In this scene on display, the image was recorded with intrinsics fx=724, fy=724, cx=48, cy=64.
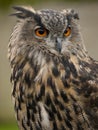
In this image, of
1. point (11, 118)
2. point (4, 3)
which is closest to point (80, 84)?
point (11, 118)

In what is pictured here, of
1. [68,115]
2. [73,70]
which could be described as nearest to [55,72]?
[73,70]

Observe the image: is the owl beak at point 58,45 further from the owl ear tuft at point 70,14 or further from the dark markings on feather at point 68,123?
the dark markings on feather at point 68,123

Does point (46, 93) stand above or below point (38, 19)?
below

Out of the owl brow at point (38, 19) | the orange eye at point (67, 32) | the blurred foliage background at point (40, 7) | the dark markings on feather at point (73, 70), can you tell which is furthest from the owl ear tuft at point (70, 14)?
the blurred foliage background at point (40, 7)

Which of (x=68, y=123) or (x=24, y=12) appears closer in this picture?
(x=68, y=123)

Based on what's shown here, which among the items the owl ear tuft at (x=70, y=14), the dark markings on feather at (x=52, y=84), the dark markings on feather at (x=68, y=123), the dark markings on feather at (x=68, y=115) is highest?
the owl ear tuft at (x=70, y=14)

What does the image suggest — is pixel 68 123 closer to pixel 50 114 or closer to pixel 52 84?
pixel 50 114

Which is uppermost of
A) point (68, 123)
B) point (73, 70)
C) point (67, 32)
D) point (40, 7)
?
point (40, 7)

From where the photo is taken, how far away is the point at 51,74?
5.86 m

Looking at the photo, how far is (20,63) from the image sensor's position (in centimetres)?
594

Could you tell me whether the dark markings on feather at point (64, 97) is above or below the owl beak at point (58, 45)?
below

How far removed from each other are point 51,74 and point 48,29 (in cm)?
37

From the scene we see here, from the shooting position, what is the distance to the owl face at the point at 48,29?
5.81 metres

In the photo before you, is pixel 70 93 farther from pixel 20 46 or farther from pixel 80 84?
pixel 20 46
